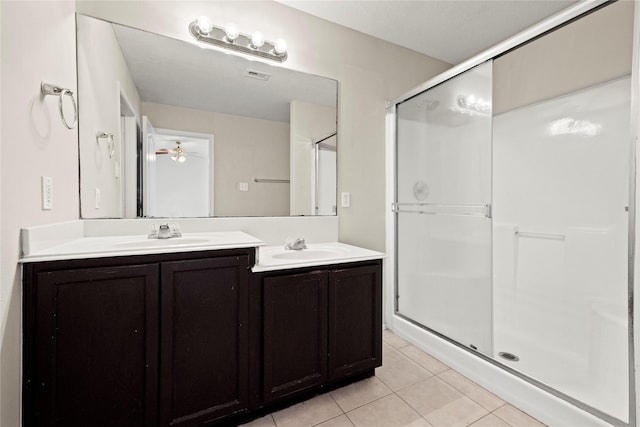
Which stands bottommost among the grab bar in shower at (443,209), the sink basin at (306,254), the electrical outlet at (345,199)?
the sink basin at (306,254)

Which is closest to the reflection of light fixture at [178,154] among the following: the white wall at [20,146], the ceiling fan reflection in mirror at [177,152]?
the ceiling fan reflection in mirror at [177,152]

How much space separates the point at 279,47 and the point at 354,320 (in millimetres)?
1802

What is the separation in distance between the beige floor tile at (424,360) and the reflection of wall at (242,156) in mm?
1354

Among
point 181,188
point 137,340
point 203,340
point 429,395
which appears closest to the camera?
point 137,340

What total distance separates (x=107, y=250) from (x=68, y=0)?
1305 mm

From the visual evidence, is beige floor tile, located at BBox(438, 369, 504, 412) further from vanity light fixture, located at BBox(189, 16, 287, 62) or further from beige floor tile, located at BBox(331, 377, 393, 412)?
vanity light fixture, located at BBox(189, 16, 287, 62)

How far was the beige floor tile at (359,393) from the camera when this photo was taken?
154cm

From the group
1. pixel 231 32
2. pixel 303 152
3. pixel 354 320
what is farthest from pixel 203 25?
pixel 354 320

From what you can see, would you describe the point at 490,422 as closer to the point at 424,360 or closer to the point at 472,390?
the point at 472,390

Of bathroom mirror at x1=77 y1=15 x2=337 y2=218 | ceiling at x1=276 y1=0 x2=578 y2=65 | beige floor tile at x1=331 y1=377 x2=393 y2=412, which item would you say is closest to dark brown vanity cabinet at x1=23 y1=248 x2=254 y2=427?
beige floor tile at x1=331 y1=377 x2=393 y2=412

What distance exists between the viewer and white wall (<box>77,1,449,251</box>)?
6.20ft

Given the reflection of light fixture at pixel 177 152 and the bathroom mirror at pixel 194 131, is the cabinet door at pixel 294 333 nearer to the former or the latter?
the bathroom mirror at pixel 194 131

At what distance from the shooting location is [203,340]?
125 centimetres

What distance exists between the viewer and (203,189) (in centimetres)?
180
